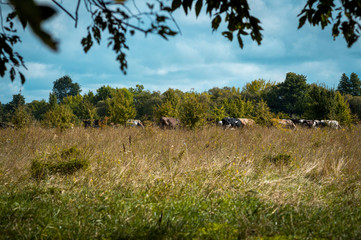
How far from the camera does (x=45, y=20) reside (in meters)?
0.78

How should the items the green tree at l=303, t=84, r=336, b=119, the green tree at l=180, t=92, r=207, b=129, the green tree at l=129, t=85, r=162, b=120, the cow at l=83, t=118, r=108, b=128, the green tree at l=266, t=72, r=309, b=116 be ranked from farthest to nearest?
the green tree at l=129, t=85, r=162, b=120 < the green tree at l=266, t=72, r=309, b=116 < the green tree at l=303, t=84, r=336, b=119 < the cow at l=83, t=118, r=108, b=128 < the green tree at l=180, t=92, r=207, b=129

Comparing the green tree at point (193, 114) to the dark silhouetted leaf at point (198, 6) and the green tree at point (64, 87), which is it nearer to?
the dark silhouetted leaf at point (198, 6)

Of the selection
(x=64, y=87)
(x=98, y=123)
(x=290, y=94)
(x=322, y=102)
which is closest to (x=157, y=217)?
(x=98, y=123)

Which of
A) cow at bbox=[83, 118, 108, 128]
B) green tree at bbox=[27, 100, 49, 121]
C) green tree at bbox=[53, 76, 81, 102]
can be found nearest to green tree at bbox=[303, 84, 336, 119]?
cow at bbox=[83, 118, 108, 128]

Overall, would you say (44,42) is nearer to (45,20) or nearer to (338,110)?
(45,20)

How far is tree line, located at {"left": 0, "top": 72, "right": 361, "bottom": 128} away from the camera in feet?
43.4

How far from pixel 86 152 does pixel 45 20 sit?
15.9ft

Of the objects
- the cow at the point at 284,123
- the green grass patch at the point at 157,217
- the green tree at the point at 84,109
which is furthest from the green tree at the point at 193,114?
the green grass patch at the point at 157,217

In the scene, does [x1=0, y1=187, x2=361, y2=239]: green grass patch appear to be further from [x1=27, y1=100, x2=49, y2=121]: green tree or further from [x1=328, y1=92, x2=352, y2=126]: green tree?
[x1=27, y1=100, x2=49, y2=121]: green tree

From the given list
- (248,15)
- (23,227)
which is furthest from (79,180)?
(248,15)

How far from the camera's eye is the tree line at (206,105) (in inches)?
520

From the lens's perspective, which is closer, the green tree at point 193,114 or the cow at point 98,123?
the green tree at point 193,114

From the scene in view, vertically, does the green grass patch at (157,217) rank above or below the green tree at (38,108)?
below

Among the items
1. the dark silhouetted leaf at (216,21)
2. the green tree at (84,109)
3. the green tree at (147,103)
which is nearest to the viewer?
the dark silhouetted leaf at (216,21)
